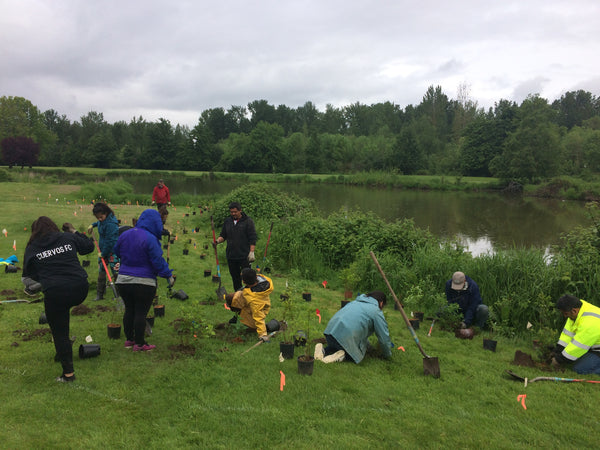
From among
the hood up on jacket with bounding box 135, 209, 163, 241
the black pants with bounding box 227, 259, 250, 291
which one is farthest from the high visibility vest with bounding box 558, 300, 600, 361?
the hood up on jacket with bounding box 135, 209, 163, 241

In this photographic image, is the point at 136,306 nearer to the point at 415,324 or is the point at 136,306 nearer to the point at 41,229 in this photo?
the point at 41,229

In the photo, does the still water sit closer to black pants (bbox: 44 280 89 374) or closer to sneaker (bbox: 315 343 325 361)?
sneaker (bbox: 315 343 325 361)

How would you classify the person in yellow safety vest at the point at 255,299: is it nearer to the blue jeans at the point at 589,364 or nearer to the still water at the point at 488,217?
the blue jeans at the point at 589,364

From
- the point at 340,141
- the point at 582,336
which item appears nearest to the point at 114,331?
the point at 582,336

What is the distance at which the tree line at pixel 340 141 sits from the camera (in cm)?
5250

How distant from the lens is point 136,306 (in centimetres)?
547

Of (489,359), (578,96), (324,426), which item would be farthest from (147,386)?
(578,96)

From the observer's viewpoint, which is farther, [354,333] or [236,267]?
[236,267]

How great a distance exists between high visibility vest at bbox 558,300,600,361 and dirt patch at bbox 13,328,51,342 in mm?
7892

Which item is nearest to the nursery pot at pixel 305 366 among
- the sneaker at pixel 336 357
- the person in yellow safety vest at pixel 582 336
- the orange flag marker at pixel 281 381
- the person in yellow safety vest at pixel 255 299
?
the orange flag marker at pixel 281 381

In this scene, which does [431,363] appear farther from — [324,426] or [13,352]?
[13,352]

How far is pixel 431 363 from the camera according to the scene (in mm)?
5434

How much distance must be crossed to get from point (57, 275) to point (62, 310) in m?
0.42

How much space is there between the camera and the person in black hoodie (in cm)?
452
